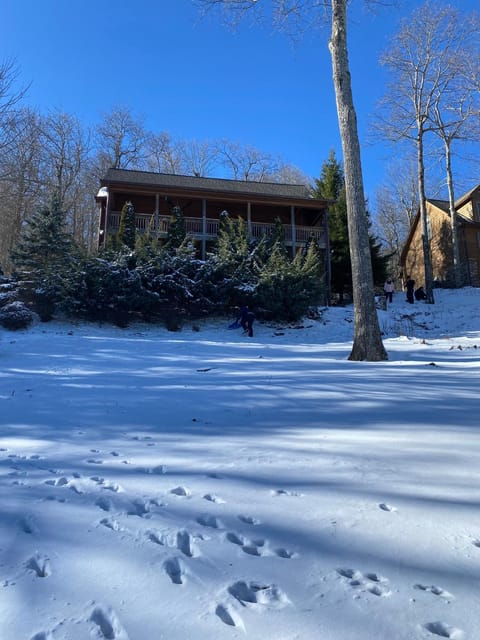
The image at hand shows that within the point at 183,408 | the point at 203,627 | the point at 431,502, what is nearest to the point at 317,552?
the point at 203,627

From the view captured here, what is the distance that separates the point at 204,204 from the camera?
20.3m

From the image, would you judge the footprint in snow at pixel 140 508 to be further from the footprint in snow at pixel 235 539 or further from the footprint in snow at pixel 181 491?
the footprint in snow at pixel 235 539

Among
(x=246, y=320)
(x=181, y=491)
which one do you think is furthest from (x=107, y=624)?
(x=246, y=320)

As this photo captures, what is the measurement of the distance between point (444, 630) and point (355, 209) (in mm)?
8160

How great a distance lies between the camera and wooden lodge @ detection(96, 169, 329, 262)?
19.9 meters

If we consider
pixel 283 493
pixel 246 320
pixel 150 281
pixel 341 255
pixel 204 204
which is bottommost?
pixel 283 493

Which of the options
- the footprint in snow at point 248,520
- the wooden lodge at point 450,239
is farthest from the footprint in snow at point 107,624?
the wooden lodge at point 450,239

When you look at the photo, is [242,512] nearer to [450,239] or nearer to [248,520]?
[248,520]

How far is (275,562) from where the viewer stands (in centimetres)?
170

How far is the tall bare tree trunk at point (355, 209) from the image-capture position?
8211mm

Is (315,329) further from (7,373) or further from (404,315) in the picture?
(7,373)

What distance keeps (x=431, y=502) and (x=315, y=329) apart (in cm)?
1339

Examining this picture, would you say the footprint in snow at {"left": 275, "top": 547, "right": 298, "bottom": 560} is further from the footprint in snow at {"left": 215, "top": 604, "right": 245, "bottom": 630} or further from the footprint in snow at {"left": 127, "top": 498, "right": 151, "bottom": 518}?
the footprint in snow at {"left": 127, "top": 498, "right": 151, "bottom": 518}

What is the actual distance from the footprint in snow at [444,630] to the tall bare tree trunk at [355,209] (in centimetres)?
693
